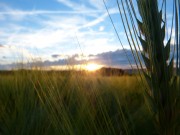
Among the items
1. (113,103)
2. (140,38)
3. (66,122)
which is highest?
(140,38)

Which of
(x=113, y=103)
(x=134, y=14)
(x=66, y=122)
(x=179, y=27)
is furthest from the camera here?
(x=113, y=103)

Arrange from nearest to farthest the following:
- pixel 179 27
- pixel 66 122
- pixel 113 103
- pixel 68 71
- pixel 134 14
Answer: pixel 179 27 → pixel 134 14 → pixel 66 122 → pixel 113 103 → pixel 68 71

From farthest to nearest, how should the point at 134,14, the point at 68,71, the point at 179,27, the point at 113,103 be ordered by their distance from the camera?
the point at 68,71 < the point at 113,103 < the point at 134,14 < the point at 179,27

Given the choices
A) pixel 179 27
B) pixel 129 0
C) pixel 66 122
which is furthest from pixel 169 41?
pixel 66 122

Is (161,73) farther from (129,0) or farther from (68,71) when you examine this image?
(68,71)

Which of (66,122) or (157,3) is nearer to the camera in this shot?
(157,3)

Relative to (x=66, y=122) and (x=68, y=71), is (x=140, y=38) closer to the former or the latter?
(x=66, y=122)

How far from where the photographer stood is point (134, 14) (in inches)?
37.8

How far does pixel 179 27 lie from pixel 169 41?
0.23 feet

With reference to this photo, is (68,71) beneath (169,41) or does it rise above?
beneath

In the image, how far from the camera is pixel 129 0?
3.24 ft

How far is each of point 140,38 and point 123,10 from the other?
10 centimetres

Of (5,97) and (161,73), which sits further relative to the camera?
(5,97)

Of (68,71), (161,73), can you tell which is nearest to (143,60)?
(161,73)
